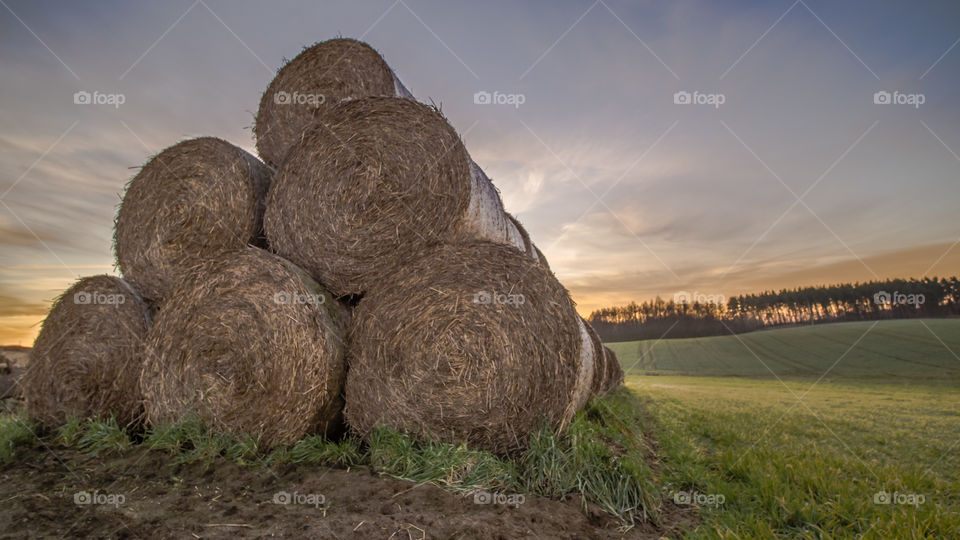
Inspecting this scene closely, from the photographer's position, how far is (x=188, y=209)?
173 inches

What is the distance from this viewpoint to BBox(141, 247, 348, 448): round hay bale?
144 inches

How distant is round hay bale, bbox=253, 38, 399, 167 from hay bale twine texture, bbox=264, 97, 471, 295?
1430mm

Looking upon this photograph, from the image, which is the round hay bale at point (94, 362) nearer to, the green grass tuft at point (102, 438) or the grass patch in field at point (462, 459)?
the green grass tuft at point (102, 438)

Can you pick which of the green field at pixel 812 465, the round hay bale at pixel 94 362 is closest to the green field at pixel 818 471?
the green field at pixel 812 465

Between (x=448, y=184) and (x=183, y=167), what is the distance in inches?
104

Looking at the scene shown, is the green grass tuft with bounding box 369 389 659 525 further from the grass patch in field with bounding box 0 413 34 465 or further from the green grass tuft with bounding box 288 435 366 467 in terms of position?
the grass patch in field with bounding box 0 413 34 465

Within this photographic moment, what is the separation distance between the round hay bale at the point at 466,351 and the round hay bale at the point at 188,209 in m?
1.61


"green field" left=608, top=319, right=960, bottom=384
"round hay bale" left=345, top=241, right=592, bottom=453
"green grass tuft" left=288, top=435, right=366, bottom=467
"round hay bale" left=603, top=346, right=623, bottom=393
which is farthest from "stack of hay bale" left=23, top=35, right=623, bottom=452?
"green field" left=608, top=319, right=960, bottom=384

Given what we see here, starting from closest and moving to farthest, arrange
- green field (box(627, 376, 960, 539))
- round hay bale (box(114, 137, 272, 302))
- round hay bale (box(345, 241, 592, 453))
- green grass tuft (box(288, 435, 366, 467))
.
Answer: green field (box(627, 376, 960, 539)) → green grass tuft (box(288, 435, 366, 467)) → round hay bale (box(345, 241, 592, 453)) → round hay bale (box(114, 137, 272, 302))

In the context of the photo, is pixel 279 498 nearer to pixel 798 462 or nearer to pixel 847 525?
pixel 847 525

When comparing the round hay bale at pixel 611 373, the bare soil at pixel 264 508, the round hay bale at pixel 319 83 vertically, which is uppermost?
the round hay bale at pixel 319 83

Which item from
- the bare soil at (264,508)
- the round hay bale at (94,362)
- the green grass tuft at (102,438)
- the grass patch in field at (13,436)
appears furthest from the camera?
the round hay bale at (94,362)

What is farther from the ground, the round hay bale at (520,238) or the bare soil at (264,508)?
the round hay bale at (520,238)

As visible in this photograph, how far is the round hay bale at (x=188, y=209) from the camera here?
4.37 m
